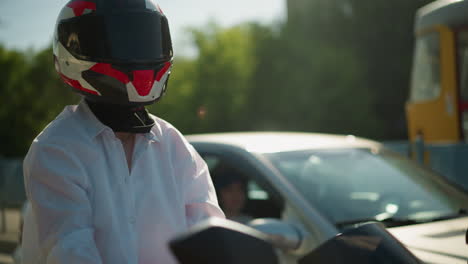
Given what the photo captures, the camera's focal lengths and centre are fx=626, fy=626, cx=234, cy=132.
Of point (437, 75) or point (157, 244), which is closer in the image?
point (157, 244)

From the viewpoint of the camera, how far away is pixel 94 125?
183cm

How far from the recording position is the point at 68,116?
72.4 inches

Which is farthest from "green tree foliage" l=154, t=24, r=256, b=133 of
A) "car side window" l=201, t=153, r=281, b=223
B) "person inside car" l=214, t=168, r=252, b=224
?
"person inside car" l=214, t=168, r=252, b=224

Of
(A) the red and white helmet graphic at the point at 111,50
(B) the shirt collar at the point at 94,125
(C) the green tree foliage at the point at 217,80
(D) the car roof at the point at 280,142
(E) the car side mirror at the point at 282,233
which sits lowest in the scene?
Answer: (C) the green tree foliage at the point at 217,80

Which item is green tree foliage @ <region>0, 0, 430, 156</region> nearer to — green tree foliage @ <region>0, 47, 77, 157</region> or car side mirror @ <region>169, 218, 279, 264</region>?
green tree foliage @ <region>0, 47, 77, 157</region>

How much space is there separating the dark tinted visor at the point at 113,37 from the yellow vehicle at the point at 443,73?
6706 mm

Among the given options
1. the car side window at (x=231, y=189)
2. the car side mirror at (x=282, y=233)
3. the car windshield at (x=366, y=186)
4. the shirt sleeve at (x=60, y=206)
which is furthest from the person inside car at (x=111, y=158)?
the car side window at (x=231, y=189)

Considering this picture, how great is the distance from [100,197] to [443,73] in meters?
8.26

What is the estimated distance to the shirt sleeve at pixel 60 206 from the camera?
1586 millimetres

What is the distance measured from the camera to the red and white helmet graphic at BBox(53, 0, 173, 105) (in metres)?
1.93

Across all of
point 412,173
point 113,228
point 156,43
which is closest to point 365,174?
point 412,173

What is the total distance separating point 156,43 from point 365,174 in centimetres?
231

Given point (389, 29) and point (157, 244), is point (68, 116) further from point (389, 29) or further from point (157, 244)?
point (389, 29)

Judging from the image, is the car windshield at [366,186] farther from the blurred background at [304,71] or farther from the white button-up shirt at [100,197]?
the blurred background at [304,71]
